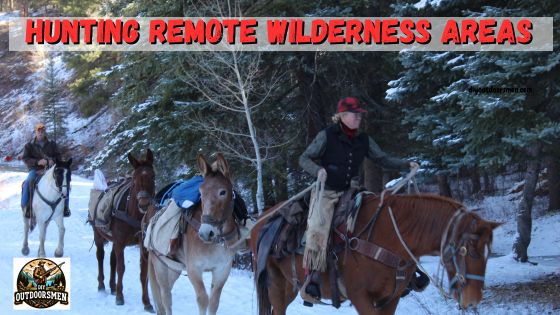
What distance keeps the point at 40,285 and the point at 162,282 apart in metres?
3.11

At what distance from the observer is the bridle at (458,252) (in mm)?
4668

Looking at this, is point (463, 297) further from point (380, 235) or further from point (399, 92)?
point (399, 92)

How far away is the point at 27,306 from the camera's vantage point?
9.25m

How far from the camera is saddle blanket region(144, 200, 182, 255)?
25.0ft

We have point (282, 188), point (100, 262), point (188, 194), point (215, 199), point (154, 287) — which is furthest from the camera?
point (282, 188)

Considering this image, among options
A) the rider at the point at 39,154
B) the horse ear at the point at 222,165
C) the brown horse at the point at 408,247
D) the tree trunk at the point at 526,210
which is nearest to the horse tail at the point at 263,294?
the brown horse at the point at 408,247

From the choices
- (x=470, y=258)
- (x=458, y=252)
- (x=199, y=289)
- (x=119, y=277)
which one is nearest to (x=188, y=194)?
(x=199, y=289)

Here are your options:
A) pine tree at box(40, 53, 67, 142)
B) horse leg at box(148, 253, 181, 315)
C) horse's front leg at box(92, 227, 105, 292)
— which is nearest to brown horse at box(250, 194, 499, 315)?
horse leg at box(148, 253, 181, 315)

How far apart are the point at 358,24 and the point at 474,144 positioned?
5520 mm

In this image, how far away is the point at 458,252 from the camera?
4.75 meters

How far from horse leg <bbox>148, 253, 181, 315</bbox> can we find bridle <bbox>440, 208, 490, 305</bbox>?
13.8ft

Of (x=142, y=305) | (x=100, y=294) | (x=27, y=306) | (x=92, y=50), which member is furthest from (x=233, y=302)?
(x=92, y=50)

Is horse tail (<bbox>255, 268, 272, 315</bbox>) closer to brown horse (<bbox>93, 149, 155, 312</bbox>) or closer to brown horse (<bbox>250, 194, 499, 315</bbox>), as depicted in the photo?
brown horse (<bbox>250, 194, 499, 315</bbox>)

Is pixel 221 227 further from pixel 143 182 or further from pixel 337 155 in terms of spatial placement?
pixel 143 182
